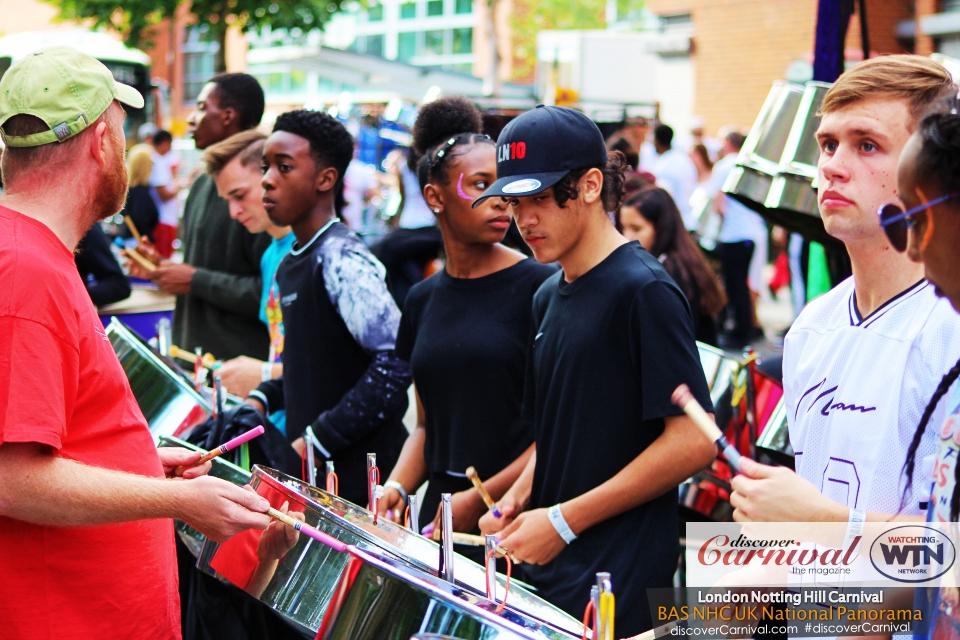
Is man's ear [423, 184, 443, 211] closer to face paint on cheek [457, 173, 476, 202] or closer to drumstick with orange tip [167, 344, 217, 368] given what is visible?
face paint on cheek [457, 173, 476, 202]

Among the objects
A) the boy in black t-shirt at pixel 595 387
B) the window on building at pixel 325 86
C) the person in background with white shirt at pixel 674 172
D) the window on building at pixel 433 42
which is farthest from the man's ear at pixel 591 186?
the window on building at pixel 433 42

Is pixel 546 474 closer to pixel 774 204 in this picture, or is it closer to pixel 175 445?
pixel 175 445

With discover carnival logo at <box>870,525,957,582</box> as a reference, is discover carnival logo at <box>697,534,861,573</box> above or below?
below

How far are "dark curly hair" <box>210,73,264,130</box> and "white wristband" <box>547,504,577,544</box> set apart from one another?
2.42m

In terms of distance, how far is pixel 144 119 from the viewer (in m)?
13.6

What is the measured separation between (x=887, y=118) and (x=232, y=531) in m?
1.17

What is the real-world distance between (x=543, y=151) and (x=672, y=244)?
2.21 metres

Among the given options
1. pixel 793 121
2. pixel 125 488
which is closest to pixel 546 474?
pixel 125 488

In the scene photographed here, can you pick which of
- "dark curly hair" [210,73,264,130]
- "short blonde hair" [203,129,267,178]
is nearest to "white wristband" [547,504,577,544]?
"short blonde hair" [203,129,267,178]

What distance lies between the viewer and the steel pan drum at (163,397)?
2480mm

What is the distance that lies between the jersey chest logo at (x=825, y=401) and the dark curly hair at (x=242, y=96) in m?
2.68

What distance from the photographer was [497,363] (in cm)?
217

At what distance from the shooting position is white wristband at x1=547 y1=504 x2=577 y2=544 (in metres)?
1.80

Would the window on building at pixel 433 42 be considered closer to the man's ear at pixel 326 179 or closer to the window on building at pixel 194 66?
the window on building at pixel 194 66
